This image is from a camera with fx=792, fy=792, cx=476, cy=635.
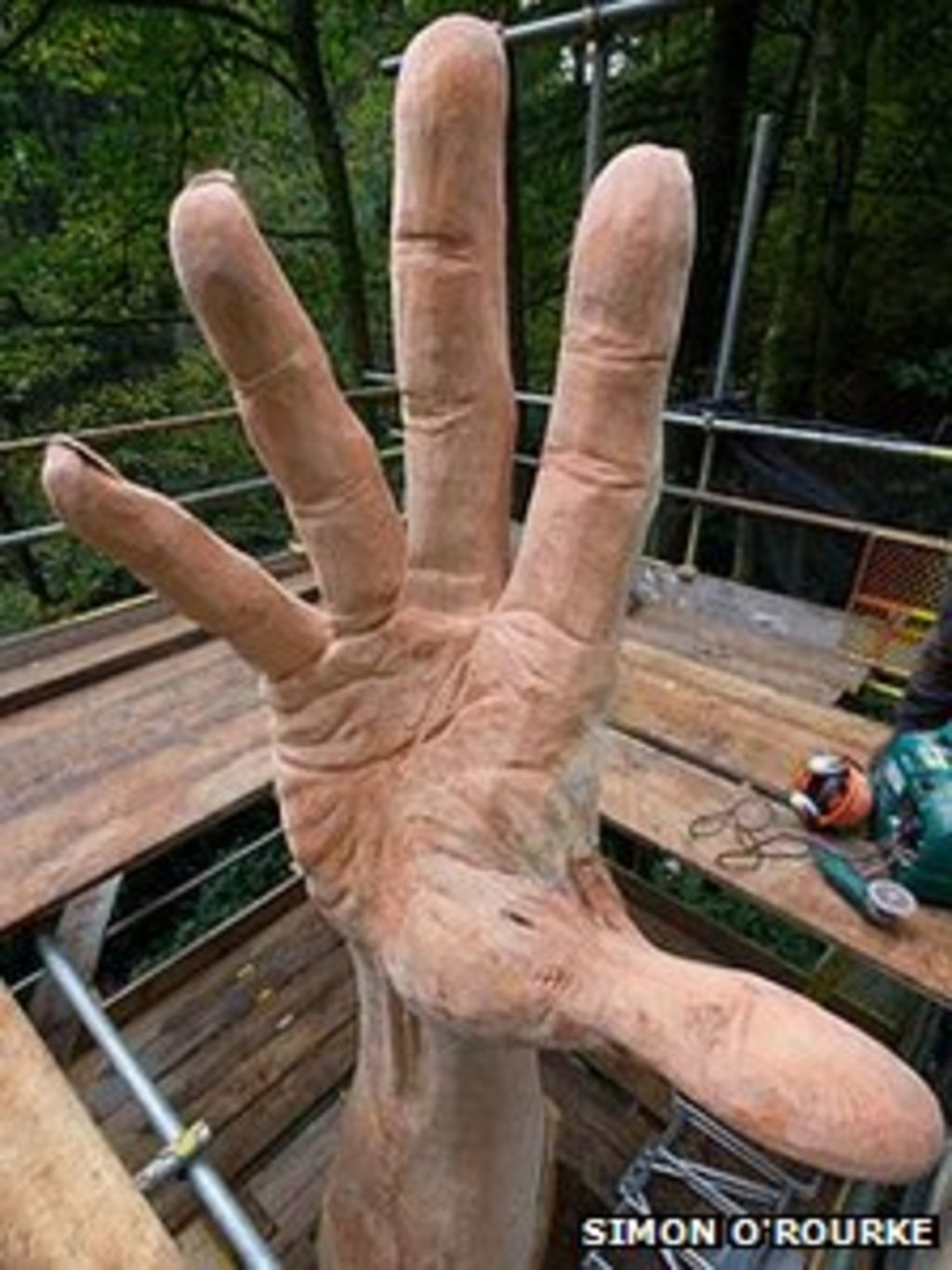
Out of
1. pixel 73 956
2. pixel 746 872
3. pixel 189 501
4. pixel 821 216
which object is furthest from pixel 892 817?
pixel 821 216

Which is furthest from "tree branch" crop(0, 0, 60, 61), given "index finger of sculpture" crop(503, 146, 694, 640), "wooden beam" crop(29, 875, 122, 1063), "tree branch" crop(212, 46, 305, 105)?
"index finger of sculpture" crop(503, 146, 694, 640)

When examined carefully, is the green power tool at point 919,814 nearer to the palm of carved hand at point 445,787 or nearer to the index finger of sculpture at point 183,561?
the palm of carved hand at point 445,787

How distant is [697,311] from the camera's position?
256 inches

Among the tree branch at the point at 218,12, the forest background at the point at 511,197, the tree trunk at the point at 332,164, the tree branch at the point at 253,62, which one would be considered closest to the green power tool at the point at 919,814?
the forest background at the point at 511,197

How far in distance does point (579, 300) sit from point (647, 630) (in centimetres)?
290

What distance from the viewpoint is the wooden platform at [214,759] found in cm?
189

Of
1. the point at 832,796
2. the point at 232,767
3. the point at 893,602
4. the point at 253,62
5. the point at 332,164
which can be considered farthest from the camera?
the point at 253,62

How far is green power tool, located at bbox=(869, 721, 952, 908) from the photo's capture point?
5.98ft

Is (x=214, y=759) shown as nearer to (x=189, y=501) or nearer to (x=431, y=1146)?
(x=189, y=501)

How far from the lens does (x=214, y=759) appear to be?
238 cm

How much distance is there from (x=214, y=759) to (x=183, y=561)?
168 cm

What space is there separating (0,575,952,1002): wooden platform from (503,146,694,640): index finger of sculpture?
53.3 inches

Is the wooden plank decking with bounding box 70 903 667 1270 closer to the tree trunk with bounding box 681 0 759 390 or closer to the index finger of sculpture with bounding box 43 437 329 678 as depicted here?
the index finger of sculpture with bounding box 43 437 329 678

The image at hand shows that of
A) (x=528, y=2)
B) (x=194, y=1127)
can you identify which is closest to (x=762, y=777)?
(x=194, y=1127)
